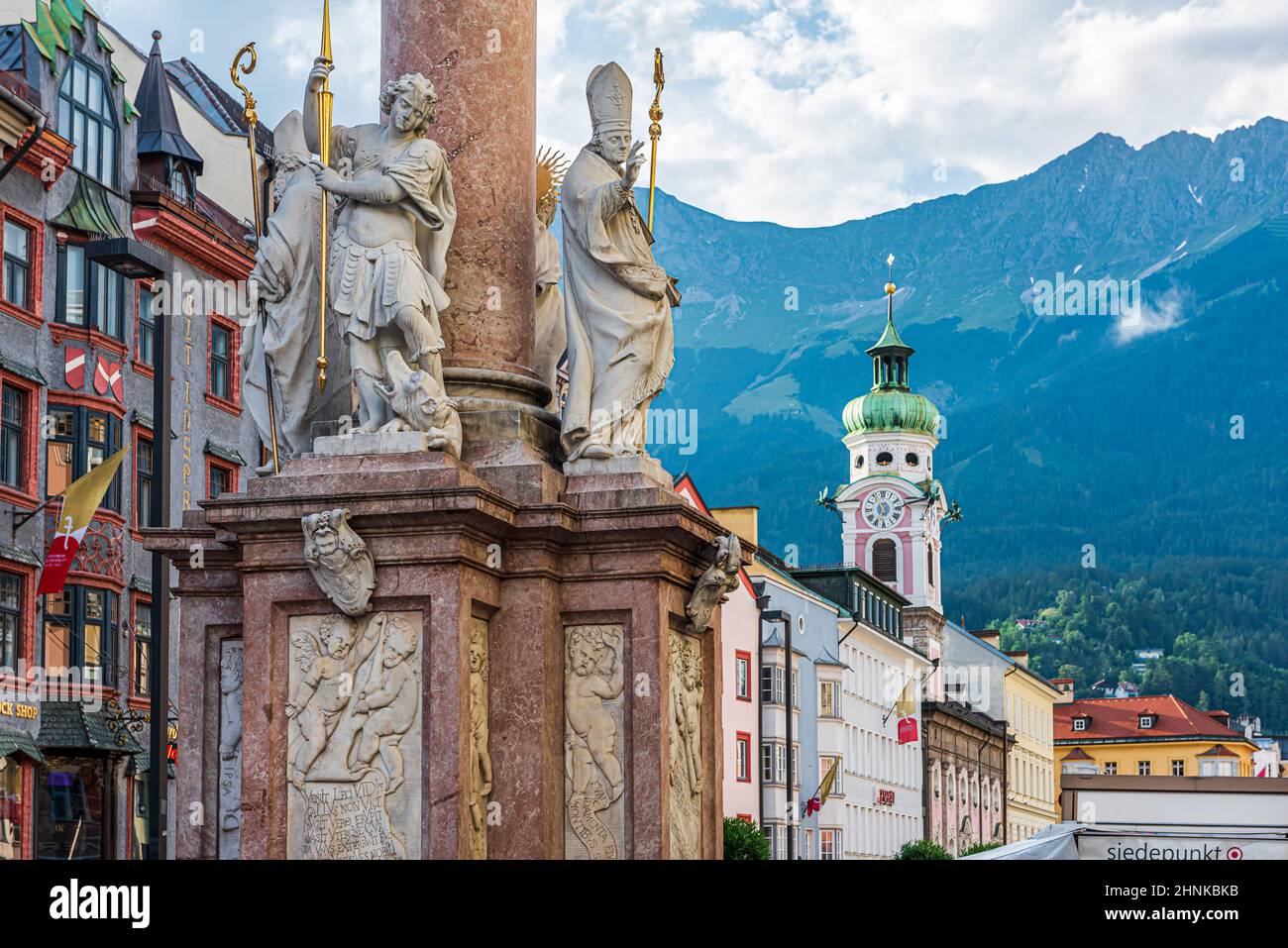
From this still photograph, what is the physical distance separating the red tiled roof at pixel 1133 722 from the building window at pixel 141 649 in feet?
397

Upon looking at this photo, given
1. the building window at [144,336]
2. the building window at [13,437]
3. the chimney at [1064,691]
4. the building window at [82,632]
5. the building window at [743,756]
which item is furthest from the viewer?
the chimney at [1064,691]

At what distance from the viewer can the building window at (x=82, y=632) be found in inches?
1636

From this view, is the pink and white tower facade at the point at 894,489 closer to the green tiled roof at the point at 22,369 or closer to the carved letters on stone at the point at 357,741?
the green tiled roof at the point at 22,369

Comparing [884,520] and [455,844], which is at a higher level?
[884,520]

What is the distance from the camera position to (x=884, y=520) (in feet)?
488

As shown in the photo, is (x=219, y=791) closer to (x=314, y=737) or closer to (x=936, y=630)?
(x=314, y=737)

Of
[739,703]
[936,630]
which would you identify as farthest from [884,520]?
[739,703]

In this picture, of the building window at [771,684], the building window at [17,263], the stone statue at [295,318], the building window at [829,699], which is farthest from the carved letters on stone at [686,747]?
the building window at [829,699]

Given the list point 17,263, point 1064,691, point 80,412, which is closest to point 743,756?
point 80,412

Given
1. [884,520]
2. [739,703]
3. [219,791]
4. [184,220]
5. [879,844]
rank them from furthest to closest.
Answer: [884,520], [879,844], [739,703], [184,220], [219,791]

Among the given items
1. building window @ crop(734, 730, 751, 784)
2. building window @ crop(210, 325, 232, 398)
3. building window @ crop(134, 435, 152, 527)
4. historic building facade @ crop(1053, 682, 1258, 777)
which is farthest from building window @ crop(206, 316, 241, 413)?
historic building facade @ crop(1053, 682, 1258, 777)

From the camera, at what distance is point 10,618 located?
4019 centimetres

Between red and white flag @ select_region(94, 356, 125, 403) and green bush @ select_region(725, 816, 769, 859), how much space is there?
19884mm
